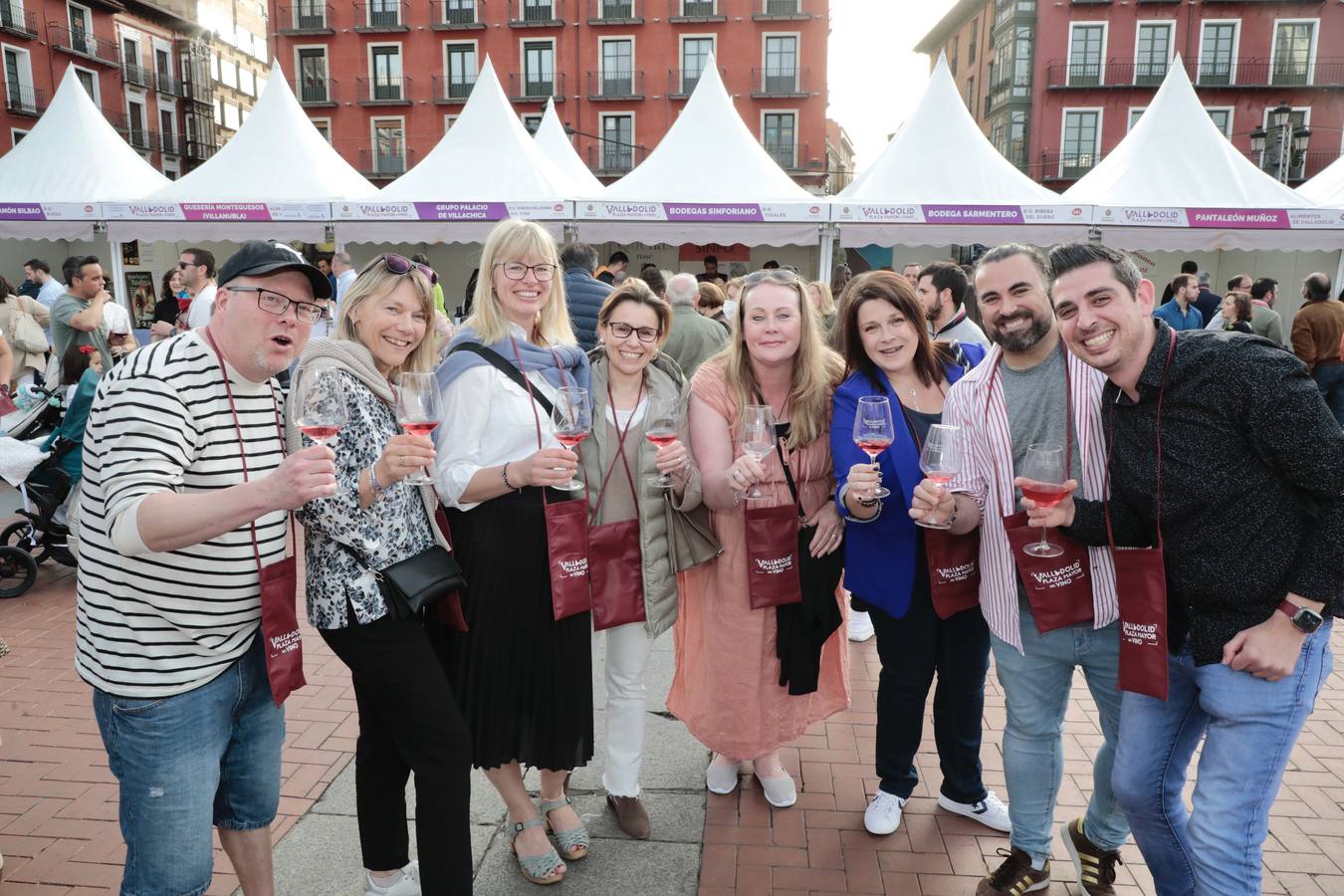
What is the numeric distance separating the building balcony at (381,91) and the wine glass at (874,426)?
38.0 m

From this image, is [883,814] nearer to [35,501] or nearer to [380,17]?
[35,501]

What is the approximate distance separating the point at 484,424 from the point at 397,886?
4.59 feet

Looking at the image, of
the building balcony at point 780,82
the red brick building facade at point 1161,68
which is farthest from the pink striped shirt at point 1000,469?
the red brick building facade at point 1161,68

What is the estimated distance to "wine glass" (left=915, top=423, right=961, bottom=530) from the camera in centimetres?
237

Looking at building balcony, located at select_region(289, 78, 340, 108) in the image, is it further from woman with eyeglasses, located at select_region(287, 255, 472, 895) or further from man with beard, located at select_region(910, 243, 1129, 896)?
man with beard, located at select_region(910, 243, 1129, 896)

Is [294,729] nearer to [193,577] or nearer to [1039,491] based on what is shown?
[193,577]

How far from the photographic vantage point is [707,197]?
12.4m

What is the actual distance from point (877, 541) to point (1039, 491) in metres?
0.70

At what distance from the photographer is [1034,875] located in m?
2.65

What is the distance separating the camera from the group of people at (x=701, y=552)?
186cm

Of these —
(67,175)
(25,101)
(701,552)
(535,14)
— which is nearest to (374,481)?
(701,552)

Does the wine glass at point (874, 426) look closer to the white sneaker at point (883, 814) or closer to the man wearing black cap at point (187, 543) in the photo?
the white sneaker at point (883, 814)

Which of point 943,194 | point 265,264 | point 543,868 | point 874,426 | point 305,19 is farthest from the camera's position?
point 305,19

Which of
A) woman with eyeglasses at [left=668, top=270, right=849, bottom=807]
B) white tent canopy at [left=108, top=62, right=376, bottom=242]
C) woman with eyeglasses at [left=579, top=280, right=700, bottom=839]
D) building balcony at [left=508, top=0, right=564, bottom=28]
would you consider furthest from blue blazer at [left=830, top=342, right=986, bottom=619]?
building balcony at [left=508, top=0, right=564, bottom=28]
